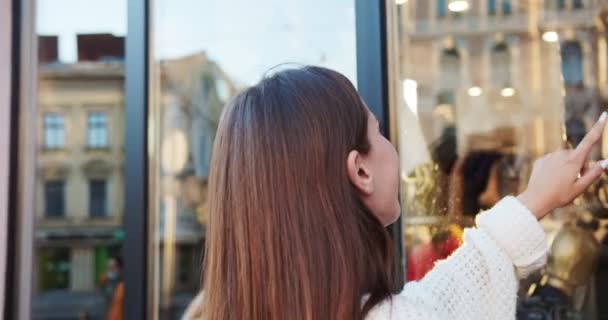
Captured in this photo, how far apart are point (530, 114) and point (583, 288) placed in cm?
147

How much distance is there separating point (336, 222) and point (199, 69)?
3.20 meters

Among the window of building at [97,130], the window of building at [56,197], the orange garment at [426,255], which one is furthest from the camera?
the window of building at [97,130]

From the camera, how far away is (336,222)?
2.27ft

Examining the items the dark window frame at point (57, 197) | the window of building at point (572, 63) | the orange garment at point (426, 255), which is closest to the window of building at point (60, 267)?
the dark window frame at point (57, 197)

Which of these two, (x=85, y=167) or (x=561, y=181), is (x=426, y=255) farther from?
(x=85, y=167)

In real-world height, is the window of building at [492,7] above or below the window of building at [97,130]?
above

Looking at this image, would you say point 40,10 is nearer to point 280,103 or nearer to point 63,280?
point 280,103

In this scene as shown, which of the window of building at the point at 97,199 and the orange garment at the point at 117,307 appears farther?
the window of building at the point at 97,199

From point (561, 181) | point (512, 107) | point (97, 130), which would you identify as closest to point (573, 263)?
point (512, 107)

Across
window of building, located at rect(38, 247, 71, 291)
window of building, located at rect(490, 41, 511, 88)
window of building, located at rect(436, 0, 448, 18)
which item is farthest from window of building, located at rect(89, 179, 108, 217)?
window of building, located at rect(490, 41, 511, 88)

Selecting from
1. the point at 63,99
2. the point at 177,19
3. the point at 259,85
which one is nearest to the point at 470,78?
the point at 177,19

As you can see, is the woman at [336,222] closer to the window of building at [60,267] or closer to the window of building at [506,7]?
the window of building at [506,7]

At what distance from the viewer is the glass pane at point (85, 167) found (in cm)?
289

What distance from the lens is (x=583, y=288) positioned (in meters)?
2.55
